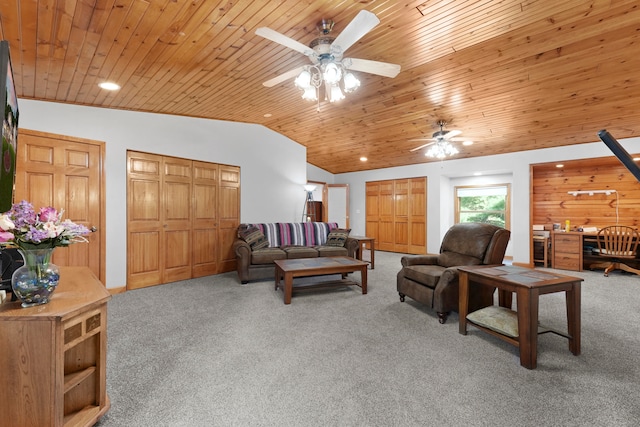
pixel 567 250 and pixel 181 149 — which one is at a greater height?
pixel 181 149

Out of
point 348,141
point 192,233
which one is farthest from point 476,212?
point 192,233

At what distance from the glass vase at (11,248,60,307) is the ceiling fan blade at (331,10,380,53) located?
2075 millimetres

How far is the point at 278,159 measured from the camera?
19.6 feet

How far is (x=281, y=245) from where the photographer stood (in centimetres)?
531

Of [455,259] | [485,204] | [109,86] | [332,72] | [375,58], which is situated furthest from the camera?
[485,204]

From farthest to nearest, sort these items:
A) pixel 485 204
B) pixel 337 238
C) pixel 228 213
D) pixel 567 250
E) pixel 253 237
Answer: pixel 485 204 < pixel 567 250 < pixel 337 238 < pixel 228 213 < pixel 253 237

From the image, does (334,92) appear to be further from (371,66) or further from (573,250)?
(573,250)

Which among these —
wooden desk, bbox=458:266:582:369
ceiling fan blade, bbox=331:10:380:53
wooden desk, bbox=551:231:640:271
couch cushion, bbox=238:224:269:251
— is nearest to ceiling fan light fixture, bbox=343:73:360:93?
ceiling fan blade, bbox=331:10:380:53

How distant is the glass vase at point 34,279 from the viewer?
133 centimetres

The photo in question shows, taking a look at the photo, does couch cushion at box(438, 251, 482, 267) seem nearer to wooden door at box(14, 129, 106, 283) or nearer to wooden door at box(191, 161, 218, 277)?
wooden door at box(191, 161, 218, 277)

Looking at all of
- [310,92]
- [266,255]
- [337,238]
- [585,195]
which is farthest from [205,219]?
[585,195]

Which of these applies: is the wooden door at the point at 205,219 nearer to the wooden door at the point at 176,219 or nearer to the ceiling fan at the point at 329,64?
the wooden door at the point at 176,219

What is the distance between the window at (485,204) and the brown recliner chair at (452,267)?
13.8ft

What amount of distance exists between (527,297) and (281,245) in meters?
3.89
